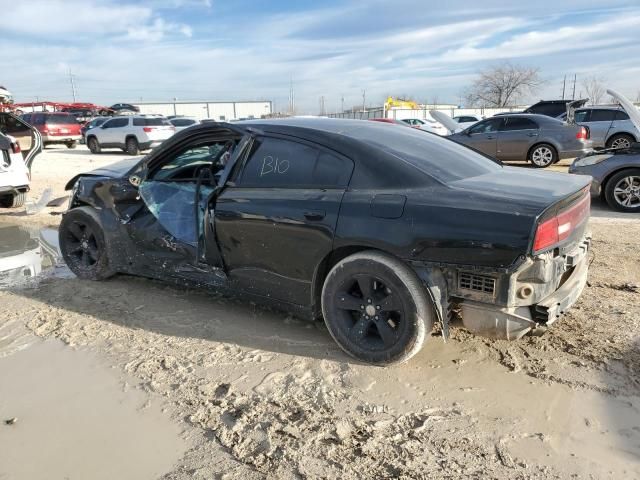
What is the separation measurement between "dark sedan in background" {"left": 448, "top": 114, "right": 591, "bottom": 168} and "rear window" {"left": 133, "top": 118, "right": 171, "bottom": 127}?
11.8 m

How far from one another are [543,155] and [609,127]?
3426 mm

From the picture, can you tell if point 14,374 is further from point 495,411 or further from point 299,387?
point 495,411

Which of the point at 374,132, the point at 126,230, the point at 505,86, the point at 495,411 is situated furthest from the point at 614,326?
the point at 505,86

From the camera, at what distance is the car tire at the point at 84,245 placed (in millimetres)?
4910

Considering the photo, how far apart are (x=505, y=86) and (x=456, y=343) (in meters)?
75.7

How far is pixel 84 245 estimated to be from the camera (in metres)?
5.06

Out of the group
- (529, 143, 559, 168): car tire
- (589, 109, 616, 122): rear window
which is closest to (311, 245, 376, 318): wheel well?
(529, 143, 559, 168): car tire

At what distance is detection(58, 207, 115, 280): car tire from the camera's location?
4910 mm

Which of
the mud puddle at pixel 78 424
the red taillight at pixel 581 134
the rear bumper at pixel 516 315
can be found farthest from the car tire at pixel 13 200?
the red taillight at pixel 581 134

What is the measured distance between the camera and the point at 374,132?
385 centimetres

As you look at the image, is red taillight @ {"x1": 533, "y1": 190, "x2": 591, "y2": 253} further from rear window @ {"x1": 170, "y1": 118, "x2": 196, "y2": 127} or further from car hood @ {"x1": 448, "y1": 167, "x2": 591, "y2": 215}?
rear window @ {"x1": 170, "y1": 118, "x2": 196, "y2": 127}

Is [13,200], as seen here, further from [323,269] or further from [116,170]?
[323,269]

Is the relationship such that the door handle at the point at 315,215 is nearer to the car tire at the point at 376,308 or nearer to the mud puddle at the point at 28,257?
the car tire at the point at 376,308

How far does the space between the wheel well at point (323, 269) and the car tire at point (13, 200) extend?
289 inches
